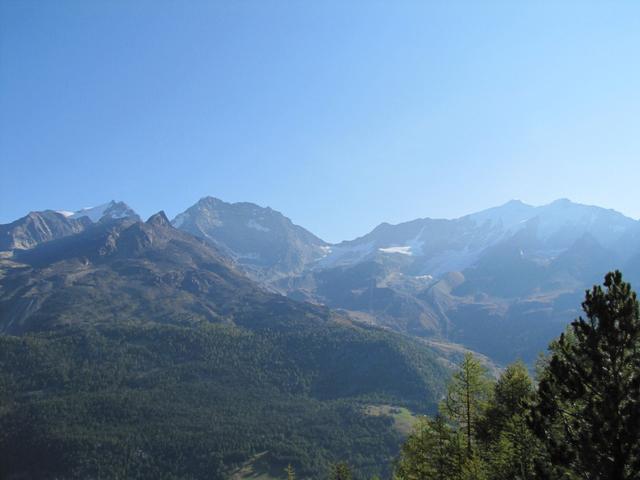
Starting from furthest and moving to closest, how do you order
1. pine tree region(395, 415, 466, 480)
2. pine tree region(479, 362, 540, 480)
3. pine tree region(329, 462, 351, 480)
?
pine tree region(329, 462, 351, 480)
pine tree region(395, 415, 466, 480)
pine tree region(479, 362, 540, 480)

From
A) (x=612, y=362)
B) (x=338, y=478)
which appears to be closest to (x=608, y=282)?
(x=612, y=362)

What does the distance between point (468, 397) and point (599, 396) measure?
12124 millimetres

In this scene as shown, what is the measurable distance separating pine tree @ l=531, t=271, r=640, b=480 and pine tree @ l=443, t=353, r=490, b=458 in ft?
31.1

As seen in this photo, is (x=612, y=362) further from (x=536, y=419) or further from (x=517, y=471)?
(x=517, y=471)

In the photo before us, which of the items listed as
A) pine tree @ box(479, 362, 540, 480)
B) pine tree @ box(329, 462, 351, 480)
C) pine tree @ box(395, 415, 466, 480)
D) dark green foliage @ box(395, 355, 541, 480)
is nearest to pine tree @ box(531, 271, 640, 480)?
pine tree @ box(479, 362, 540, 480)

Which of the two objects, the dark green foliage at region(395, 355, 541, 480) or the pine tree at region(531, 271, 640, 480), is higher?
the pine tree at region(531, 271, 640, 480)

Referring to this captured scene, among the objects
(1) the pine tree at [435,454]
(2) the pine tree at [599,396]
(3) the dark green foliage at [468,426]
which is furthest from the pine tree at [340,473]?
(2) the pine tree at [599,396]

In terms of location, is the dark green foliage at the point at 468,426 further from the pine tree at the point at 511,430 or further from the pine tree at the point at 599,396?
the pine tree at the point at 599,396

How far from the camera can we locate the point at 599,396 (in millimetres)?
22766

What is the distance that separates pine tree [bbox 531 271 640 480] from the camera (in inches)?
840

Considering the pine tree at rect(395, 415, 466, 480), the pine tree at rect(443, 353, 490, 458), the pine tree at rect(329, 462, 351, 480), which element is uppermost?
the pine tree at rect(443, 353, 490, 458)

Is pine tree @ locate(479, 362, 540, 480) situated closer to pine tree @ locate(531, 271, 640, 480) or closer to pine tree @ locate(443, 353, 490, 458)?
pine tree @ locate(443, 353, 490, 458)

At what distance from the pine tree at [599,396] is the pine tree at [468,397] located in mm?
9486

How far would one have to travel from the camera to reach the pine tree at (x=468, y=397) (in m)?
33.9
